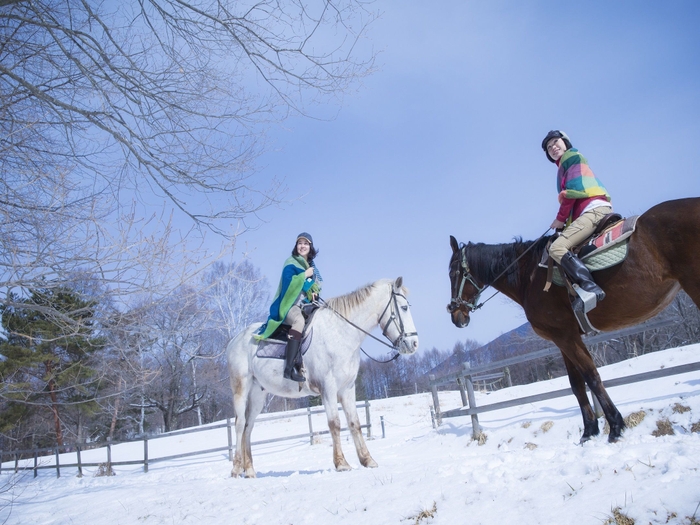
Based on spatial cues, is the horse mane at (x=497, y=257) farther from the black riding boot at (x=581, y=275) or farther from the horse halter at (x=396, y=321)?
the horse halter at (x=396, y=321)

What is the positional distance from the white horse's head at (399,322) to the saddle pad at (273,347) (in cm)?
106

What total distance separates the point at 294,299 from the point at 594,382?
3781 millimetres

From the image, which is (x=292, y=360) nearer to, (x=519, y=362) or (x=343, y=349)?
(x=343, y=349)

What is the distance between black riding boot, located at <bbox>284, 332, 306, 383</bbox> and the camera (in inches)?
233

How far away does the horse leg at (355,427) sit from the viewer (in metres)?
5.46

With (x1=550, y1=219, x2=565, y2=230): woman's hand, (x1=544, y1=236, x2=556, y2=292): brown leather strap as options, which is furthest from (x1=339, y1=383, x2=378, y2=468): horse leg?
(x1=550, y1=219, x2=565, y2=230): woman's hand

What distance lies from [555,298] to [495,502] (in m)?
2.71

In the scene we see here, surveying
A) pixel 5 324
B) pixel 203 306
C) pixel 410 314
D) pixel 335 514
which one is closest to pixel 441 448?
pixel 410 314

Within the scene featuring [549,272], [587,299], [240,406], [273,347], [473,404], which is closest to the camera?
[587,299]

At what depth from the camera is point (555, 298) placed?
4.80 m

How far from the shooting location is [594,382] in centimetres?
446

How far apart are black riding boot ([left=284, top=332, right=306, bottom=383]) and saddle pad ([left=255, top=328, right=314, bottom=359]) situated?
0.12 metres

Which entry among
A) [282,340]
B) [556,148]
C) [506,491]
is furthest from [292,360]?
[556,148]

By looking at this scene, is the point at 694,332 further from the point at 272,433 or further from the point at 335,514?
the point at 335,514
